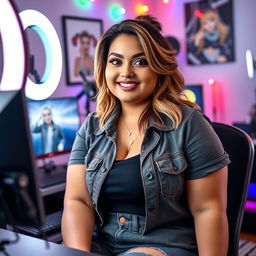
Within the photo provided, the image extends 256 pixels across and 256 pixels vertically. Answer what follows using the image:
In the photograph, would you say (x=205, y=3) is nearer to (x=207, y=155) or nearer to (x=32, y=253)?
(x=207, y=155)

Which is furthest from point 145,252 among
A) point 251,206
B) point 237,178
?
point 251,206

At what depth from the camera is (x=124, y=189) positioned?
1.16m

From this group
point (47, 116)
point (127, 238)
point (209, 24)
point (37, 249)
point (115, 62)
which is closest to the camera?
point (37, 249)

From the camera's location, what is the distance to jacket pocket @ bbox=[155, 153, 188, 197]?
3.70ft

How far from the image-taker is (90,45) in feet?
10.8

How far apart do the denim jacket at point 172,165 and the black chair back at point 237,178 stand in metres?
0.07

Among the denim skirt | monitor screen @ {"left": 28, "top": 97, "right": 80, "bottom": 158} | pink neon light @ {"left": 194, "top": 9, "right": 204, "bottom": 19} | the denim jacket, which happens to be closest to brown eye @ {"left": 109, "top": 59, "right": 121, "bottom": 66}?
the denim jacket

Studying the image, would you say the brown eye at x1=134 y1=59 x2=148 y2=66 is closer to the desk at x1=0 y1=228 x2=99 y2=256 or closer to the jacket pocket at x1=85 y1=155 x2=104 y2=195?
the jacket pocket at x1=85 y1=155 x2=104 y2=195

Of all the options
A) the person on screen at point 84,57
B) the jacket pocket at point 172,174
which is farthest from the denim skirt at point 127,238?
the person on screen at point 84,57

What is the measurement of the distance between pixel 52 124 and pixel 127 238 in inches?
57.9

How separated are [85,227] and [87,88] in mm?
1783

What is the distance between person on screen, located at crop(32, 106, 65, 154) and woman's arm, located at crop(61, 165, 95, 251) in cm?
118

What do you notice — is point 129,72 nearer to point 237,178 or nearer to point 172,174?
point 172,174

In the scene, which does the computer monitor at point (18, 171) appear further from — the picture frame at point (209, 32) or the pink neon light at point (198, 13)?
the pink neon light at point (198, 13)
